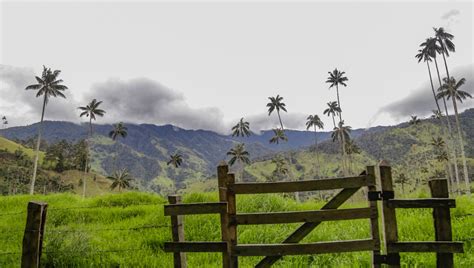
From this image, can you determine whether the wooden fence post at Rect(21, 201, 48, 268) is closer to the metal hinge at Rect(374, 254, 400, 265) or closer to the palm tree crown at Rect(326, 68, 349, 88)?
the metal hinge at Rect(374, 254, 400, 265)

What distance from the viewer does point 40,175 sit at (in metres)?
107

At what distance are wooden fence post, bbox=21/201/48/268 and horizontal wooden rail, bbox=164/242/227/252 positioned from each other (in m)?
2.07

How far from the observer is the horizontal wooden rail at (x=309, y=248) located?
5.93 m

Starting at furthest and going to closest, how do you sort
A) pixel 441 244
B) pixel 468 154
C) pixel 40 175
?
pixel 468 154, pixel 40 175, pixel 441 244

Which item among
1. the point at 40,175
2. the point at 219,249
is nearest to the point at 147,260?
the point at 219,249

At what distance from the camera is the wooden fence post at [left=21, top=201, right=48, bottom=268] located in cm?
584

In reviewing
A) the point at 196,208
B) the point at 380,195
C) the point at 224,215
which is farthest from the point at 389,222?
the point at 196,208

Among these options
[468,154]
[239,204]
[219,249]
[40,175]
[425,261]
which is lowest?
[425,261]

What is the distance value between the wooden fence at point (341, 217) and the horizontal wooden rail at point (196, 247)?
0.06 ft

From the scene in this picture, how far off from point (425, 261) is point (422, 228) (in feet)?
9.50

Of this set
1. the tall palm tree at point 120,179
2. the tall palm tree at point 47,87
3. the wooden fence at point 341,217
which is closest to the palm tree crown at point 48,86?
the tall palm tree at point 47,87

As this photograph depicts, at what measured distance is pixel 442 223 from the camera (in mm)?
6059

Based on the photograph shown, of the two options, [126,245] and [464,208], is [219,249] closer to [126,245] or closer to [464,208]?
[126,245]

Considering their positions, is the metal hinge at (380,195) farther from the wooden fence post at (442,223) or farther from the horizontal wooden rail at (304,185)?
the wooden fence post at (442,223)
